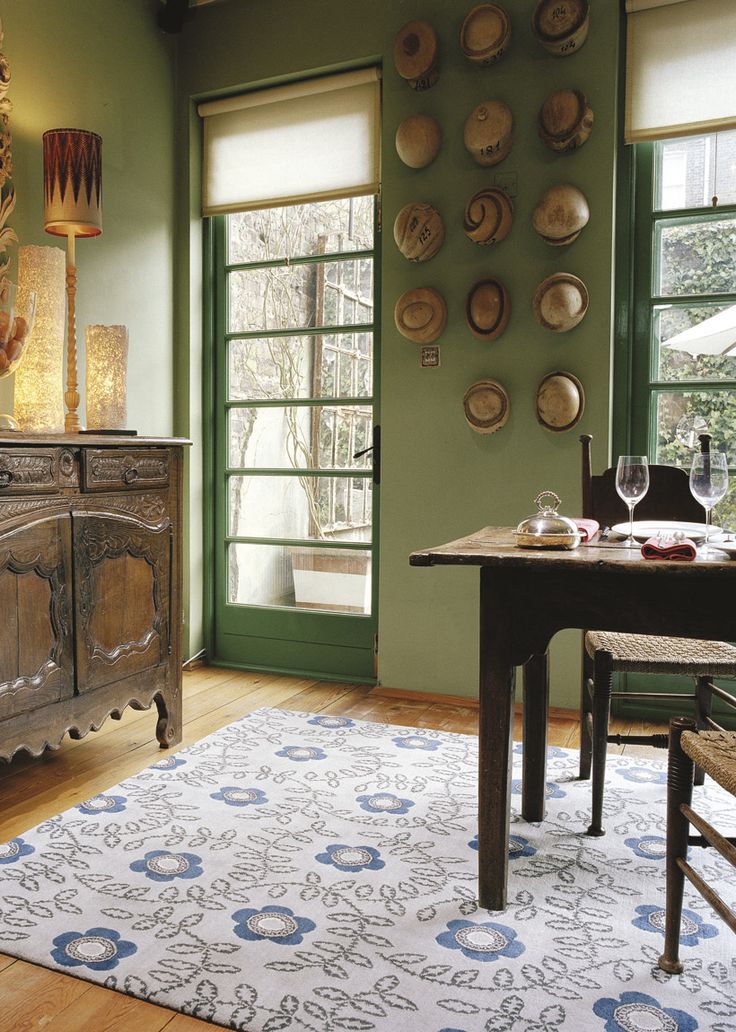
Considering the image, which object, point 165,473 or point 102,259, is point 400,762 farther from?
point 102,259

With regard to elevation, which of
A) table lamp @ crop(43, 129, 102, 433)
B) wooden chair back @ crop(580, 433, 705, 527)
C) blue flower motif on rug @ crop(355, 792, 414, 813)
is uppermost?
table lamp @ crop(43, 129, 102, 433)

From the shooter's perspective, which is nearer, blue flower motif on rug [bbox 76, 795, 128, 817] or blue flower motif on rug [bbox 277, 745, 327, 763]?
blue flower motif on rug [bbox 76, 795, 128, 817]

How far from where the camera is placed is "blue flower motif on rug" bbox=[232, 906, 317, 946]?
5.87 feet

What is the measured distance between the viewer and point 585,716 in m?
2.50

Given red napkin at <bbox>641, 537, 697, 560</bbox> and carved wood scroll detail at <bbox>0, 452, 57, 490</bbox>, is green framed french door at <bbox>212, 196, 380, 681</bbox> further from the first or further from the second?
red napkin at <bbox>641, 537, 697, 560</bbox>

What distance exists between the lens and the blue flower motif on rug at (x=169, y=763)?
9.19 feet

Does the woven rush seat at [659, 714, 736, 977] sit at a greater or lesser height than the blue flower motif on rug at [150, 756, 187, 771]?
greater

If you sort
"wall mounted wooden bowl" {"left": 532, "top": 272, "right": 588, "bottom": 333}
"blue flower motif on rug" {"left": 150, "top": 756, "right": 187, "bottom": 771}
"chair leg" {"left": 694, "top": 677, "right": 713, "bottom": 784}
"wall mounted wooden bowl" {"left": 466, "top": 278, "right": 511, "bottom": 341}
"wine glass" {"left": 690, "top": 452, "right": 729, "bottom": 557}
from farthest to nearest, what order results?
"wall mounted wooden bowl" {"left": 466, "top": 278, "right": 511, "bottom": 341}
"wall mounted wooden bowl" {"left": 532, "top": 272, "right": 588, "bottom": 333}
"blue flower motif on rug" {"left": 150, "top": 756, "right": 187, "bottom": 771}
"chair leg" {"left": 694, "top": 677, "right": 713, "bottom": 784}
"wine glass" {"left": 690, "top": 452, "right": 729, "bottom": 557}

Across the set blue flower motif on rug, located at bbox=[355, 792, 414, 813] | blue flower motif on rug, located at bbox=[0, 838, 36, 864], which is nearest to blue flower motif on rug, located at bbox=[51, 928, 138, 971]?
blue flower motif on rug, located at bbox=[0, 838, 36, 864]

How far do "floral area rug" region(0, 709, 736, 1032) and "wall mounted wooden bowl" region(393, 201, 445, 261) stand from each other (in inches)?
79.1

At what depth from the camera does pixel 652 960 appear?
172 cm

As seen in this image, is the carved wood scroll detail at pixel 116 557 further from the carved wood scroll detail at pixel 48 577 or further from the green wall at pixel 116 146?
the green wall at pixel 116 146

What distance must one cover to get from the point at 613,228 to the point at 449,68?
3.12 feet

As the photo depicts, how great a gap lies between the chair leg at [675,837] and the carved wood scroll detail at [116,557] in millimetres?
1751
